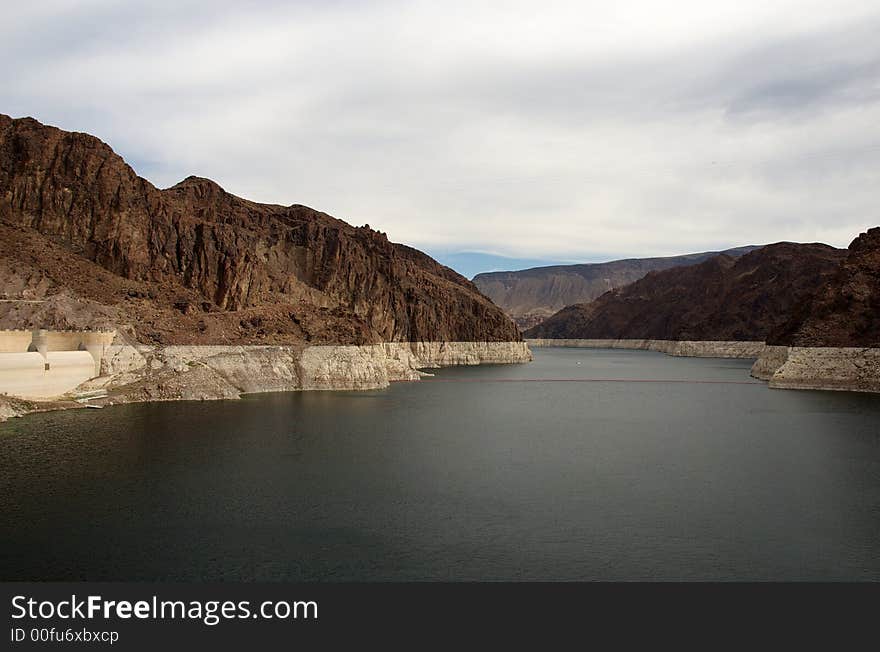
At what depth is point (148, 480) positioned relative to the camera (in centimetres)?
3075

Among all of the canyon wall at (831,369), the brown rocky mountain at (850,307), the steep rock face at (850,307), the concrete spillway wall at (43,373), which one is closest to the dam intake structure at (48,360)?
the concrete spillway wall at (43,373)

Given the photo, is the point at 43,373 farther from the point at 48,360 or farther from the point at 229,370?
the point at 229,370

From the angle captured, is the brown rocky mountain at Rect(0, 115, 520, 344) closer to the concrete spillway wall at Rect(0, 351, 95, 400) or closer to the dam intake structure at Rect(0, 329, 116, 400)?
the dam intake structure at Rect(0, 329, 116, 400)

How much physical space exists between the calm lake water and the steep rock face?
81.7ft

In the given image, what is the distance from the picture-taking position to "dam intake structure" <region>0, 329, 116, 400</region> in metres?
50.2

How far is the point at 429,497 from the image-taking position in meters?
29.1

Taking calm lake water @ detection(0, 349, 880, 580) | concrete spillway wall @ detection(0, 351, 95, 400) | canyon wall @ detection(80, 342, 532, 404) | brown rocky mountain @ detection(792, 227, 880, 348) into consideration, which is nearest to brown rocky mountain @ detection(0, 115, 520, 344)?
canyon wall @ detection(80, 342, 532, 404)

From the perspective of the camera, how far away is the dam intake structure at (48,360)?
165ft

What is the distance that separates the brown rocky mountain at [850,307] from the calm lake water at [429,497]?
81.9 feet

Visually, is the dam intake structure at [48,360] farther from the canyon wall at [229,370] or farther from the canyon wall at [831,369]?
the canyon wall at [831,369]

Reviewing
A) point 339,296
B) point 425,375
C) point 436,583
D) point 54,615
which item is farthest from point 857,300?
point 54,615

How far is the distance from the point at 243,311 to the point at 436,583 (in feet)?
204

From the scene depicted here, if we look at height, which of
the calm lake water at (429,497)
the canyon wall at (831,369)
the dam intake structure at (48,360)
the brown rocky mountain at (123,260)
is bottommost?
the calm lake water at (429,497)

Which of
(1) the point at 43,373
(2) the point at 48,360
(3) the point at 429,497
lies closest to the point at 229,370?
(2) the point at 48,360
